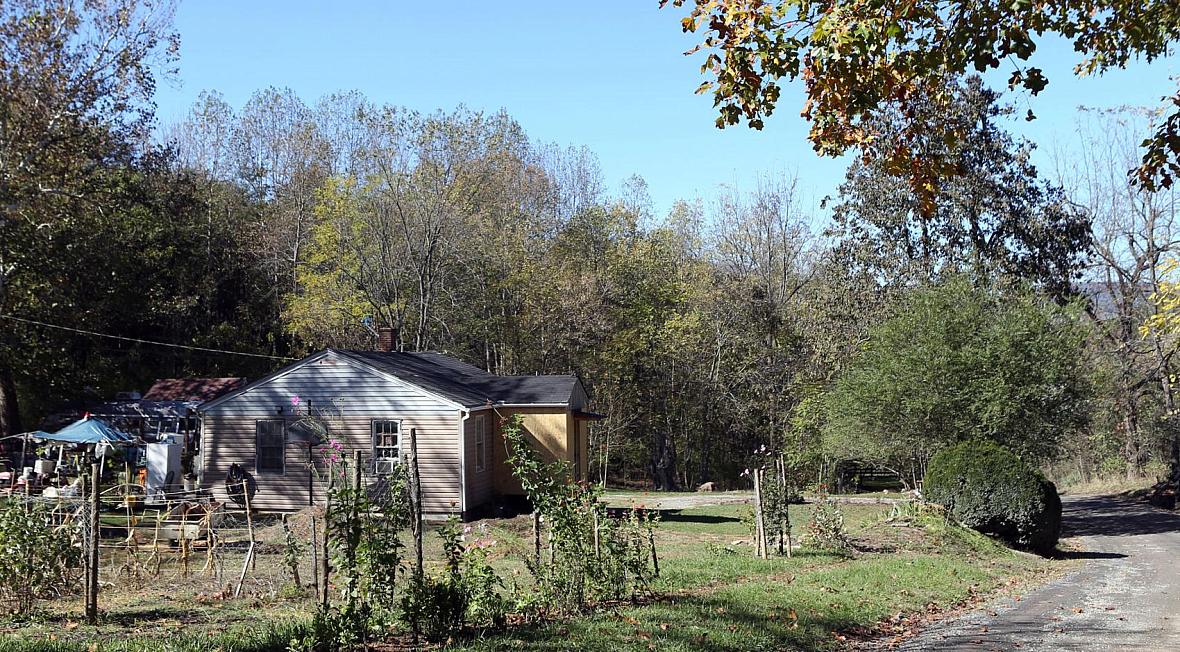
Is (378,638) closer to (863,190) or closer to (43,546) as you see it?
(43,546)

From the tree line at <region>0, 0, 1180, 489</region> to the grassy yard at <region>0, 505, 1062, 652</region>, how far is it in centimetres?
1053

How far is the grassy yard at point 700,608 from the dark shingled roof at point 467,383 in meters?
6.84

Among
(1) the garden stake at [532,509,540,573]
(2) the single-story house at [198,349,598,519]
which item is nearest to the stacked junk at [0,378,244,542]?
(2) the single-story house at [198,349,598,519]

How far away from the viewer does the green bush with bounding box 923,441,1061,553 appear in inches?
754

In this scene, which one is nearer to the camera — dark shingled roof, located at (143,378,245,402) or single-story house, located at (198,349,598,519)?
single-story house, located at (198,349,598,519)

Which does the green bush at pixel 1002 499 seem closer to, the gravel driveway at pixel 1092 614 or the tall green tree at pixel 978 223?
the gravel driveway at pixel 1092 614

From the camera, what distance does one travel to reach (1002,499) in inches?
756

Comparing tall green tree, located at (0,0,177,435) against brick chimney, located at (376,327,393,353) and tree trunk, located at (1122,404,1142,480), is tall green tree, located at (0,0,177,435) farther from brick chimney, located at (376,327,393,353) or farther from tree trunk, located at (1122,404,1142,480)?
tree trunk, located at (1122,404,1142,480)

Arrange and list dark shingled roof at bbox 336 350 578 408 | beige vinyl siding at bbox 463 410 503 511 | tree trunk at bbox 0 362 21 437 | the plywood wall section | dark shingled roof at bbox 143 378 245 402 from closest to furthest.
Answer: beige vinyl siding at bbox 463 410 503 511, dark shingled roof at bbox 336 350 578 408, the plywood wall section, tree trunk at bbox 0 362 21 437, dark shingled roof at bbox 143 378 245 402

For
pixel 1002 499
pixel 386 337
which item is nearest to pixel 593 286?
pixel 386 337

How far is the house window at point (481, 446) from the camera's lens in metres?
23.6

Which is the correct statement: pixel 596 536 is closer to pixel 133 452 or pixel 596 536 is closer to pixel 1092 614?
pixel 1092 614

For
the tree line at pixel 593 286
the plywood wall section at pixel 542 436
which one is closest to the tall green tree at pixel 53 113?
the tree line at pixel 593 286

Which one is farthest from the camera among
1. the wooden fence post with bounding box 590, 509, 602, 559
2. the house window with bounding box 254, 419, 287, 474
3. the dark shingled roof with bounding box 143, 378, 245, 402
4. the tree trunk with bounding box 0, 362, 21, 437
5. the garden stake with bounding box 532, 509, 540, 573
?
the dark shingled roof with bounding box 143, 378, 245, 402
